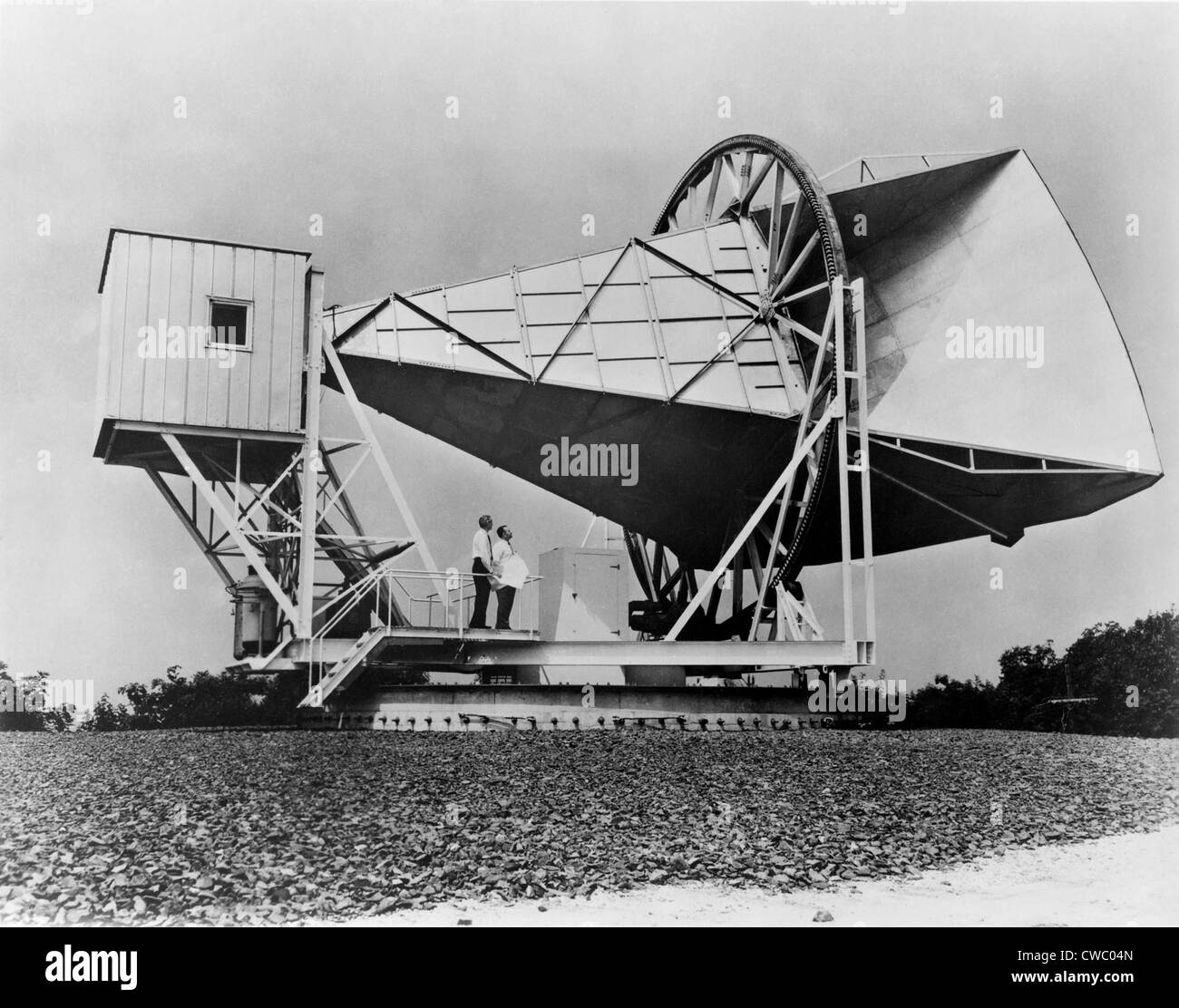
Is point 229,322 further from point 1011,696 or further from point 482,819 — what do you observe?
point 1011,696

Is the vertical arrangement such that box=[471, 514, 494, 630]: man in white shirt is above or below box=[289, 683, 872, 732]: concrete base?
above

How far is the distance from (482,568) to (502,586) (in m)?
0.60

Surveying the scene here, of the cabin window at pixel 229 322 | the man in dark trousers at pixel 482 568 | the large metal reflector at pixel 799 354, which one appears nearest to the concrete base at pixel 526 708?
the man in dark trousers at pixel 482 568

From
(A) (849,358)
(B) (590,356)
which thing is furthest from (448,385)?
(A) (849,358)

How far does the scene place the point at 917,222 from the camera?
21.0 metres

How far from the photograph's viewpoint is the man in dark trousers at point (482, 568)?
18.6 meters

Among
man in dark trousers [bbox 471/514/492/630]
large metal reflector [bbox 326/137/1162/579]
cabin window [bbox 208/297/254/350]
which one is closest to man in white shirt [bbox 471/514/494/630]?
man in dark trousers [bbox 471/514/492/630]

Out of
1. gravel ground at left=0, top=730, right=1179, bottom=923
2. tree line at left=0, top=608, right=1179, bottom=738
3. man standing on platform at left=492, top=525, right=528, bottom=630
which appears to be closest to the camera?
gravel ground at left=0, top=730, right=1179, bottom=923

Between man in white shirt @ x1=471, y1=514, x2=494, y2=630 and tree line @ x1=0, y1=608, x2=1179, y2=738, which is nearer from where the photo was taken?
man in white shirt @ x1=471, y1=514, x2=494, y2=630

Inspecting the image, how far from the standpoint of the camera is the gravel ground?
760 cm

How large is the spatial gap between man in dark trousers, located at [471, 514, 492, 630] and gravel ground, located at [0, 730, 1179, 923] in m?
3.97

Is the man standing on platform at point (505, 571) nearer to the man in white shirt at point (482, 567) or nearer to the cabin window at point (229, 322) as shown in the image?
the man in white shirt at point (482, 567)

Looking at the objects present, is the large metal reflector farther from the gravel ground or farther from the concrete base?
the gravel ground
